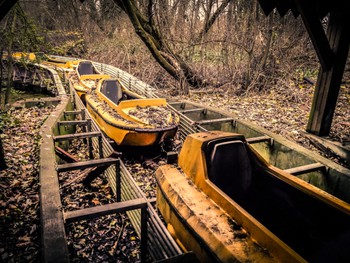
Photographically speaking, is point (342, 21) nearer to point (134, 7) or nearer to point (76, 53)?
point (134, 7)

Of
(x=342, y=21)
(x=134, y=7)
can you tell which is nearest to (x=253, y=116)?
(x=342, y=21)

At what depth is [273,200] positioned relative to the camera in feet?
10.9

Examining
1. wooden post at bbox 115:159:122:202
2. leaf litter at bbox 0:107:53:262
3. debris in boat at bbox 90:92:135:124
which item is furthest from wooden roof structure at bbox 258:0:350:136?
leaf litter at bbox 0:107:53:262

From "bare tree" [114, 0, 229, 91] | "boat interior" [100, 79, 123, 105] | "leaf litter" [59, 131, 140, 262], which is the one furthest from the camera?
"bare tree" [114, 0, 229, 91]

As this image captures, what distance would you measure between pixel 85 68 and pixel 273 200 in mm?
10852

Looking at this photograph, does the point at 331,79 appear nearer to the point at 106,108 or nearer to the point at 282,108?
the point at 282,108

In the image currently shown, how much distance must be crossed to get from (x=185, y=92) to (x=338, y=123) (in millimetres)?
5233

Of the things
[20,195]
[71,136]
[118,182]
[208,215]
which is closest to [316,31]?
[208,215]

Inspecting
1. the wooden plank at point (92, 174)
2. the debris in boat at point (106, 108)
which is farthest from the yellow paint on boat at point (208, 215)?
the debris in boat at point (106, 108)

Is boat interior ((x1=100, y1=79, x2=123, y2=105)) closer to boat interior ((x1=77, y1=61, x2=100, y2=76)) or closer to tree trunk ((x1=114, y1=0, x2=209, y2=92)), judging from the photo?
tree trunk ((x1=114, y1=0, x2=209, y2=92))

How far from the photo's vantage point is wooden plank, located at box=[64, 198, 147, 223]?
9.30ft

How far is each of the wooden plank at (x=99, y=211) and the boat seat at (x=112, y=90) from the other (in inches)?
205

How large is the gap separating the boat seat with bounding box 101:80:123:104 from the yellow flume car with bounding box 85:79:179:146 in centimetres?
66

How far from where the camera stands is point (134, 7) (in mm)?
9797
